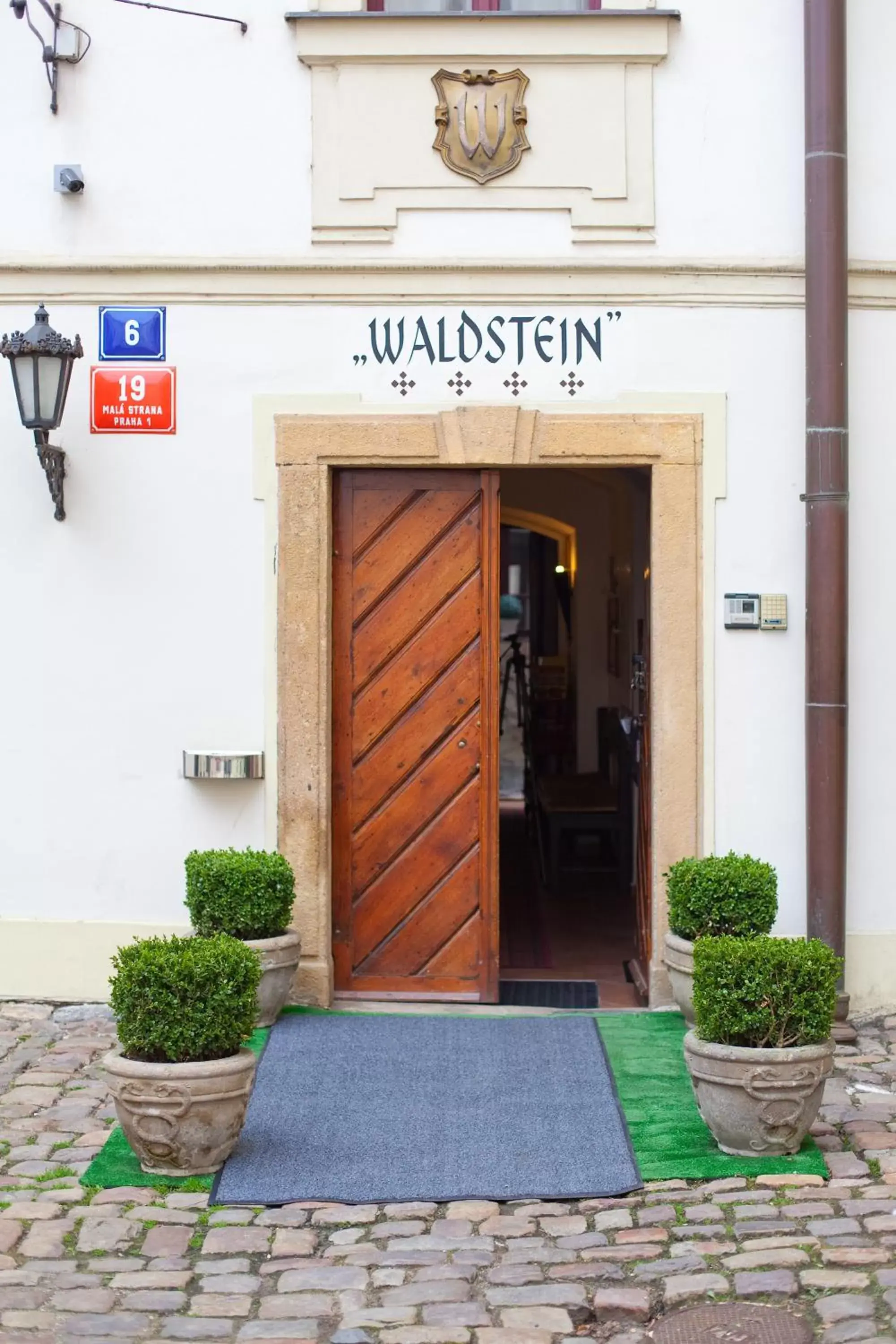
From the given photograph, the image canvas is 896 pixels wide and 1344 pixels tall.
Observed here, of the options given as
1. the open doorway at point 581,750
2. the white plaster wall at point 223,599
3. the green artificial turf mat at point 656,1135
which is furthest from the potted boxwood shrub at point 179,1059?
the open doorway at point 581,750

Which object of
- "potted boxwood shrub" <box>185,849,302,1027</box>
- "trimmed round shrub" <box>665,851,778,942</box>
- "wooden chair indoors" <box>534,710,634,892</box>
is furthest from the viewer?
"wooden chair indoors" <box>534,710,634,892</box>

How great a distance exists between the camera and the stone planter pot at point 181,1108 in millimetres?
4977

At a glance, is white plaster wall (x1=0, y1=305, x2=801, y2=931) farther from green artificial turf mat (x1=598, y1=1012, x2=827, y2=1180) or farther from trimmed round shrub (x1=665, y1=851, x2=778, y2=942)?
green artificial turf mat (x1=598, y1=1012, x2=827, y2=1180)

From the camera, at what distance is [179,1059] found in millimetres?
5062

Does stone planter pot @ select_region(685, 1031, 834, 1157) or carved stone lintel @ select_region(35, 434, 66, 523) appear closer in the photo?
stone planter pot @ select_region(685, 1031, 834, 1157)

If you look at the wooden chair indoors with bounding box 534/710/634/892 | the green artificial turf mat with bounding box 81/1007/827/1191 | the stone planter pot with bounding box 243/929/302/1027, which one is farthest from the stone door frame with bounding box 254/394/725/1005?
the wooden chair indoors with bounding box 534/710/634/892

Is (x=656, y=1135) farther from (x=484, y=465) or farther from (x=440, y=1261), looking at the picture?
(x=484, y=465)

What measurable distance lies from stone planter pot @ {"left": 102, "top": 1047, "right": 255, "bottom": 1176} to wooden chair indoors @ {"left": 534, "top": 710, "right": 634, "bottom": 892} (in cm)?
480

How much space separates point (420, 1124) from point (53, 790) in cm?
249

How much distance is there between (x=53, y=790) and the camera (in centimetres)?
715

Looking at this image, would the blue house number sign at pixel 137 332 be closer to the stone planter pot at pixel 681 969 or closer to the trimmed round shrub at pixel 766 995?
the stone planter pot at pixel 681 969

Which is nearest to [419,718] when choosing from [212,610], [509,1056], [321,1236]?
[212,610]

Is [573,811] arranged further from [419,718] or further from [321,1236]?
[321,1236]

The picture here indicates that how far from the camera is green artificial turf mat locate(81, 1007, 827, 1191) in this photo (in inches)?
200
